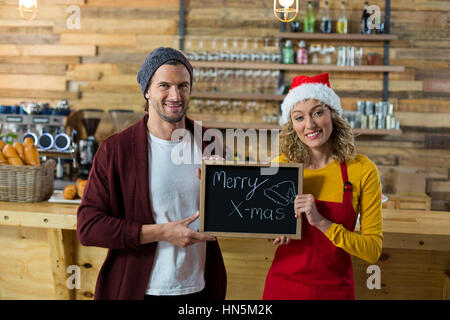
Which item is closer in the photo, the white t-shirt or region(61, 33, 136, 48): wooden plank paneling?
the white t-shirt

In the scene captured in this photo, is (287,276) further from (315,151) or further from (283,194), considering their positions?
(315,151)

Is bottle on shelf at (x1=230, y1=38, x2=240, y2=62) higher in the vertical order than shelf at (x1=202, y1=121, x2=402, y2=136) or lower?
higher

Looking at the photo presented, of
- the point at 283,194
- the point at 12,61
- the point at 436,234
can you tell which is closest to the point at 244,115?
the point at 12,61

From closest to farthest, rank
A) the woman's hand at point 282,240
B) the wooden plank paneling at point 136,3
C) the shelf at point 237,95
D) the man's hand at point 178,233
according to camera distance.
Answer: the man's hand at point 178,233
the woman's hand at point 282,240
the shelf at point 237,95
the wooden plank paneling at point 136,3

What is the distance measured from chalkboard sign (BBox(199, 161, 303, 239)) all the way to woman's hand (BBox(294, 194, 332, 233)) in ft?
0.13

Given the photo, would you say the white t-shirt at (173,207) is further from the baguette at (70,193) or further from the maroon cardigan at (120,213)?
the baguette at (70,193)

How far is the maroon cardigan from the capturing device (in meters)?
1.66

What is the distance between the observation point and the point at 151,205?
1.73m

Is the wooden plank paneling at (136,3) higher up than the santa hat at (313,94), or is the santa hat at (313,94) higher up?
the wooden plank paneling at (136,3)

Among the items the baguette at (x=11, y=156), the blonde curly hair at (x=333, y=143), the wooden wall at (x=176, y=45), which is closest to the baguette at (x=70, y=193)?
the baguette at (x=11, y=156)

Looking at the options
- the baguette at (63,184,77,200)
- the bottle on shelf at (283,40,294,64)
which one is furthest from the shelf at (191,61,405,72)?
the baguette at (63,184,77,200)

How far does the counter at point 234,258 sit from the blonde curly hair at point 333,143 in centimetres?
67

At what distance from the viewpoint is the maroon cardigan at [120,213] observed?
1662 millimetres

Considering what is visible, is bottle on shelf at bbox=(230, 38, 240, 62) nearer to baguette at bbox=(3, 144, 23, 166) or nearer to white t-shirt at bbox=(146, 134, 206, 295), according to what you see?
baguette at bbox=(3, 144, 23, 166)
